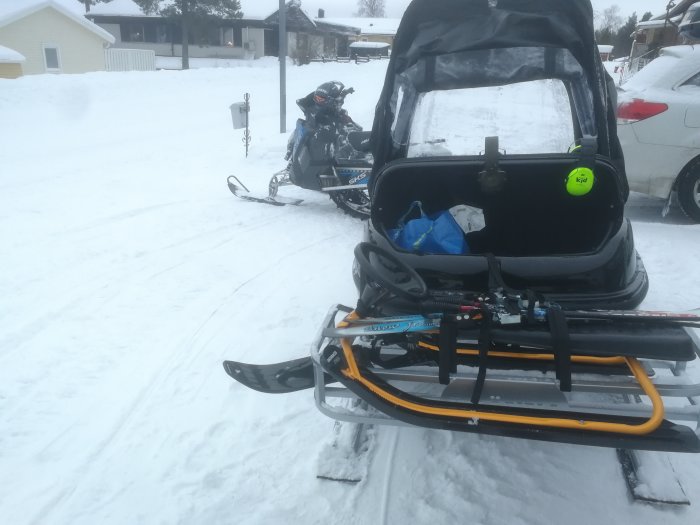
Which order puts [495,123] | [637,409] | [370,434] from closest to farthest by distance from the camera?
[637,409] → [370,434] → [495,123]

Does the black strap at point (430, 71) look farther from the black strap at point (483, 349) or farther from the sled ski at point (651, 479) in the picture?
the sled ski at point (651, 479)

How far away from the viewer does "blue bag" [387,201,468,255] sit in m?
2.79

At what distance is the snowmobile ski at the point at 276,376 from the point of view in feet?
8.30

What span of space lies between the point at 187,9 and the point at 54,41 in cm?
922

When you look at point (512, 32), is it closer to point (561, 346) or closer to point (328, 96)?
point (561, 346)

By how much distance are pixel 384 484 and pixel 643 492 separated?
109 cm

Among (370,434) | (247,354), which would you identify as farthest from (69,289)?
(370,434)

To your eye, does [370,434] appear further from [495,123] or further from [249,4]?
[249,4]

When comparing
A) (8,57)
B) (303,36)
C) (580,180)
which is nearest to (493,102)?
(580,180)

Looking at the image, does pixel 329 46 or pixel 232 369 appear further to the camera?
pixel 329 46

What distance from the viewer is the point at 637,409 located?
79.7 inches

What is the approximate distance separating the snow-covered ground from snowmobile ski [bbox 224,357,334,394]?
0.42 meters

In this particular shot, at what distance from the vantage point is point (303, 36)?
1610 inches

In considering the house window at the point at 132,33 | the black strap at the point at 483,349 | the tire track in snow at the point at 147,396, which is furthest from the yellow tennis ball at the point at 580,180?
the house window at the point at 132,33
